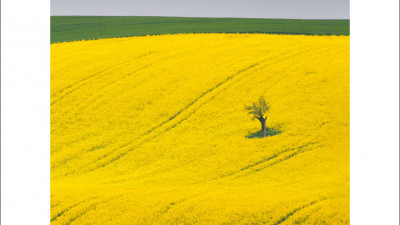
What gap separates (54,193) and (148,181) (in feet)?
A: 5.65

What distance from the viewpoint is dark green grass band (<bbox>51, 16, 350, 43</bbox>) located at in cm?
1464

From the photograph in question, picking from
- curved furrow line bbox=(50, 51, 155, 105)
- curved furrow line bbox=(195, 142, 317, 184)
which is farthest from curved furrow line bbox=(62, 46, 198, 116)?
curved furrow line bbox=(195, 142, 317, 184)

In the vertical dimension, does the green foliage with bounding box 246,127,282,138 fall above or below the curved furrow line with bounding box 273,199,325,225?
above

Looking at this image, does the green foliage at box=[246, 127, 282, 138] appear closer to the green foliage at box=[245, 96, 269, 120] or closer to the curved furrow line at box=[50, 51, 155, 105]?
the green foliage at box=[245, 96, 269, 120]

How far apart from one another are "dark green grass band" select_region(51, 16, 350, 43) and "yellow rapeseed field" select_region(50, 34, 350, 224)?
0.31m

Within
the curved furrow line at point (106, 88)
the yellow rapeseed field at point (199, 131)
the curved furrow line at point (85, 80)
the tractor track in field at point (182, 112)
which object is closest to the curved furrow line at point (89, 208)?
the yellow rapeseed field at point (199, 131)

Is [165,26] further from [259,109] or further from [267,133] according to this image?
[267,133]

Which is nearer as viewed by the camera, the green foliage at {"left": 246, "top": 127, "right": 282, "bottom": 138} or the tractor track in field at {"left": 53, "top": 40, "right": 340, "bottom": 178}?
the tractor track in field at {"left": 53, "top": 40, "right": 340, "bottom": 178}

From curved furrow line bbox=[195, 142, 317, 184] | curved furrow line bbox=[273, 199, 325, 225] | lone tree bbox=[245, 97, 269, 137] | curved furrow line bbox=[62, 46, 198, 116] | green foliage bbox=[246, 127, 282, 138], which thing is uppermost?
curved furrow line bbox=[62, 46, 198, 116]

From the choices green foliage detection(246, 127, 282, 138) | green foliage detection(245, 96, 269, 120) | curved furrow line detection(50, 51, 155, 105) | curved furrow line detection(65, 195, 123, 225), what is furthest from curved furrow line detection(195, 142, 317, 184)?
curved furrow line detection(50, 51, 155, 105)

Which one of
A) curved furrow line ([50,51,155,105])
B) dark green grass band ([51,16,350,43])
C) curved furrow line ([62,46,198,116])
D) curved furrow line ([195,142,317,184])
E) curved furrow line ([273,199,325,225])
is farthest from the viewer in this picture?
A: curved furrow line ([50,51,155,105])

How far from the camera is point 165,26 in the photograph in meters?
17.6

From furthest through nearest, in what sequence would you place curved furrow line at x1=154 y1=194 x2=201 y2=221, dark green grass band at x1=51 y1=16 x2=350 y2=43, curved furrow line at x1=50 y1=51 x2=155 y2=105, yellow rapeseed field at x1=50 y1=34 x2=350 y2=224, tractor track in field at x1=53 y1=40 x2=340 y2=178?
curved furrow line at x1=50 y1=51 x2=155 y2=105 → dark green grass band at x1=51 y1=16 x2=350 y2=43 → tractor track in field at x1=53 y1=40 x2=340 y2=178 → yellow rapeseed field at x1=50 y1=34 x2=350 y2=224 → curved furrow line at x1=154 y1=194 x2=201 y2=221
